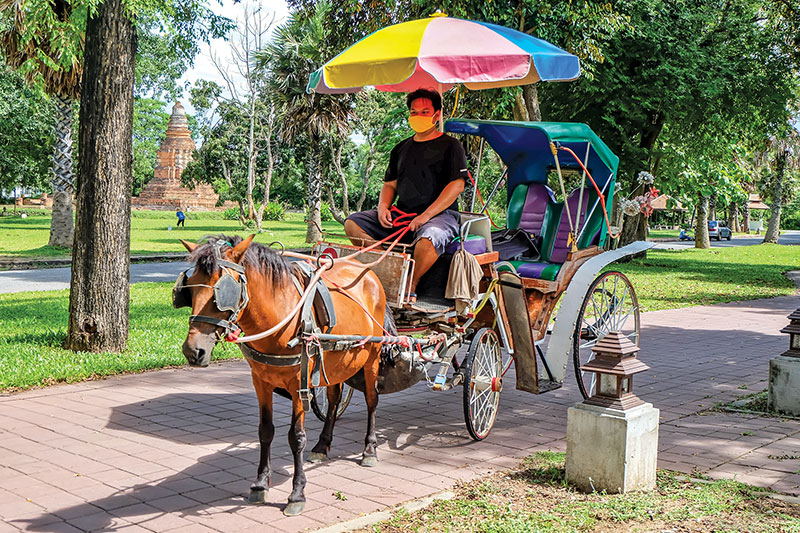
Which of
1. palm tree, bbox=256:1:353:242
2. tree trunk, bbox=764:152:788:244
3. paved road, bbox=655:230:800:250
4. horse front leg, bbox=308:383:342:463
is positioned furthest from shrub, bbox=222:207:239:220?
horse front leg, bbox=308:383:342:463

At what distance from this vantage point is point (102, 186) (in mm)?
9555

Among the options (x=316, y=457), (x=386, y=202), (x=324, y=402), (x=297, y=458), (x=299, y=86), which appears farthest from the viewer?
(x=299, y=86)

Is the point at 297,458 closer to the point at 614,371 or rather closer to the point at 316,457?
the point at 316,457

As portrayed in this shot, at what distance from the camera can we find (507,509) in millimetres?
4965

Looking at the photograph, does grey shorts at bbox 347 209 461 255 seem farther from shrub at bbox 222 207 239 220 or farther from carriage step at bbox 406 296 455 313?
shrub at bbox 222 207 239 220

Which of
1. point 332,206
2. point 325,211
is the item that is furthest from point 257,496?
point 325,211

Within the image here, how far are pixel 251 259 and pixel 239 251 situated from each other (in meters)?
0.18

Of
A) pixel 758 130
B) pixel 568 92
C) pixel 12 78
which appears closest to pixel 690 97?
pixel 568 92

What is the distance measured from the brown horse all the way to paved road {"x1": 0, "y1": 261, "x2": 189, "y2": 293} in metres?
12.7

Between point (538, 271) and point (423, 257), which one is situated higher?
point (423, 257)

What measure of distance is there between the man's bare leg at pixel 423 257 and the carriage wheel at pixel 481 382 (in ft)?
2.63

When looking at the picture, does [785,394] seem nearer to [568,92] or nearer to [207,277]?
[207,277]

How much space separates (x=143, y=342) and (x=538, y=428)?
5848 millimetres

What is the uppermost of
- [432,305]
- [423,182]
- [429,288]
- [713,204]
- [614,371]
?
[713,204]
